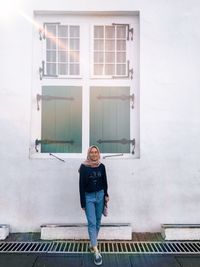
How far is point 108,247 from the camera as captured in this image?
17.8ft

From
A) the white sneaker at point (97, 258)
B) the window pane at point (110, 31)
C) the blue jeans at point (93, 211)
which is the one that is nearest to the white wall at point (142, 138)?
the window pane at point (110, 31)

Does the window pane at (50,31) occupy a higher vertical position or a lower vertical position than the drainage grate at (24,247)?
higher

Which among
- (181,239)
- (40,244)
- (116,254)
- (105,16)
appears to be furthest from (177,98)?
(40,244)

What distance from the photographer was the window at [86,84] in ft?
20.8

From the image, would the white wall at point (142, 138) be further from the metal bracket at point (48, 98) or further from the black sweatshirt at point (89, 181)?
the black sweatshirt at point (89, 181)

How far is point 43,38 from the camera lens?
21.0 feet

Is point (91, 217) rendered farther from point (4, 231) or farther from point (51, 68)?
point (51, 68)

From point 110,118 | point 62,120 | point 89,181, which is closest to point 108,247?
point 89,181

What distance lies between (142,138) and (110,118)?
2.39 ft

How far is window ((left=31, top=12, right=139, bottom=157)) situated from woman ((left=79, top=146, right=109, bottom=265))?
117 centimetres

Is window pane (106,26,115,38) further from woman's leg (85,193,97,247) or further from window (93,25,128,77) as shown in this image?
woman's leg (85,193,97,247)

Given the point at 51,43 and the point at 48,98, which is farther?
the point at 51,43

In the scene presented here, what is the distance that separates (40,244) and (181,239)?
7.79ft

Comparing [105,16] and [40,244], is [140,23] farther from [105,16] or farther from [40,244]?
[40,244]
